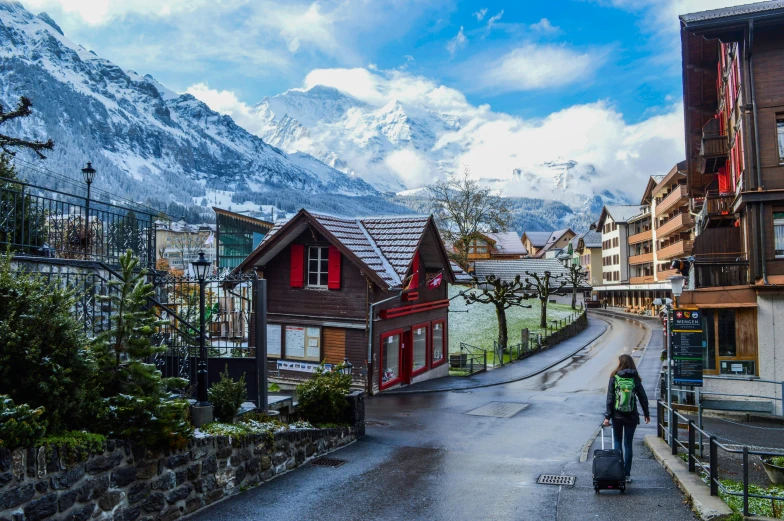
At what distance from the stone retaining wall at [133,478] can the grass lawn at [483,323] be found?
99.2ft

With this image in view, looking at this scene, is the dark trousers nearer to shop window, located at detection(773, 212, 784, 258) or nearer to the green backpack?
the green backpack

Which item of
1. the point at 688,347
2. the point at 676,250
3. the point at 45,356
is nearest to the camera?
the point at 45,356

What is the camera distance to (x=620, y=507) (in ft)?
28.2

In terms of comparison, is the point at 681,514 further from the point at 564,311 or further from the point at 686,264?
the point at 564,311

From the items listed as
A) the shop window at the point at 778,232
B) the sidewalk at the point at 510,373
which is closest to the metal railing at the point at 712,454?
the shop window at the point at 778,232

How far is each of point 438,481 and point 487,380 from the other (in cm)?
1970

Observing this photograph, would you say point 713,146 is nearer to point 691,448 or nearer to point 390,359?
point 390,359

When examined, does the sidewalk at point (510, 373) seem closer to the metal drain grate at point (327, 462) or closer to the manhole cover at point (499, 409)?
the manhole cover at point (499, 409)

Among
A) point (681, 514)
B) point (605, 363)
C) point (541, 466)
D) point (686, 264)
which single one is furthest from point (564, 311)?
point (681, 514)

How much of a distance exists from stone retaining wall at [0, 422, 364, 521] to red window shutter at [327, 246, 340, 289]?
48.3ft

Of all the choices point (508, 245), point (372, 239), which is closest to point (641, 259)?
point (508, 245)

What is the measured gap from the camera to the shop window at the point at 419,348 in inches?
1134

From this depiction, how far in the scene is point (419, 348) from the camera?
96.8 ft

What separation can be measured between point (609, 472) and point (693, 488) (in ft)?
3.57
